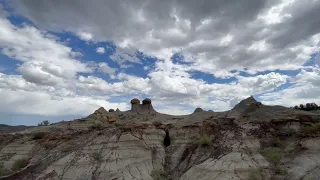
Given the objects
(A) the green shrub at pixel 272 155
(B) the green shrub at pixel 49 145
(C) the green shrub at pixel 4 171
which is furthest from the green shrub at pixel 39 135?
(A) the green shrub at pixel 272 155

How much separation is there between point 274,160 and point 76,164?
59.5ft

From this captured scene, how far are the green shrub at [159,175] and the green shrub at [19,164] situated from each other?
1626cm

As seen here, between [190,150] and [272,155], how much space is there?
317 inches

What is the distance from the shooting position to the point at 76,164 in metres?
32.8

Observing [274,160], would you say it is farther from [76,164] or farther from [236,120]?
[76,164]

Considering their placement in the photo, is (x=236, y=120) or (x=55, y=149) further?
(x=55, y=149)

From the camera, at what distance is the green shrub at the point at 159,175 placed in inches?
1191

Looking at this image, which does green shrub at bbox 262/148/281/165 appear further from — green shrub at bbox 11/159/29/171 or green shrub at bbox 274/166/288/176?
green shrub at bbox 11/159/29/171

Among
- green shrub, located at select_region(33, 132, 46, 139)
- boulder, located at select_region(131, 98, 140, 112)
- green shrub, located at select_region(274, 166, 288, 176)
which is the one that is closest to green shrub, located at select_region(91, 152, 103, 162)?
green shrub, located at select_region(33, 132, 46, 139)

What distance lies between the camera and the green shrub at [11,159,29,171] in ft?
124

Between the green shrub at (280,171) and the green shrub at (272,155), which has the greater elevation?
the green shrub at (272,155)

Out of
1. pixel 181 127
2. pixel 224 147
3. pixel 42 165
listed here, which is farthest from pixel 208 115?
pixel 42 165

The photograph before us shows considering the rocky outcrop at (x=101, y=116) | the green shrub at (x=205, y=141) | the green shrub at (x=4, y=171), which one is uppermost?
the rocky outcrop at (x=101, y=116)

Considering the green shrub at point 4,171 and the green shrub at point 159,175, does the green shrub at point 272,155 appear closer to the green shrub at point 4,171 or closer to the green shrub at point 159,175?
the green shrub at point 159,175
